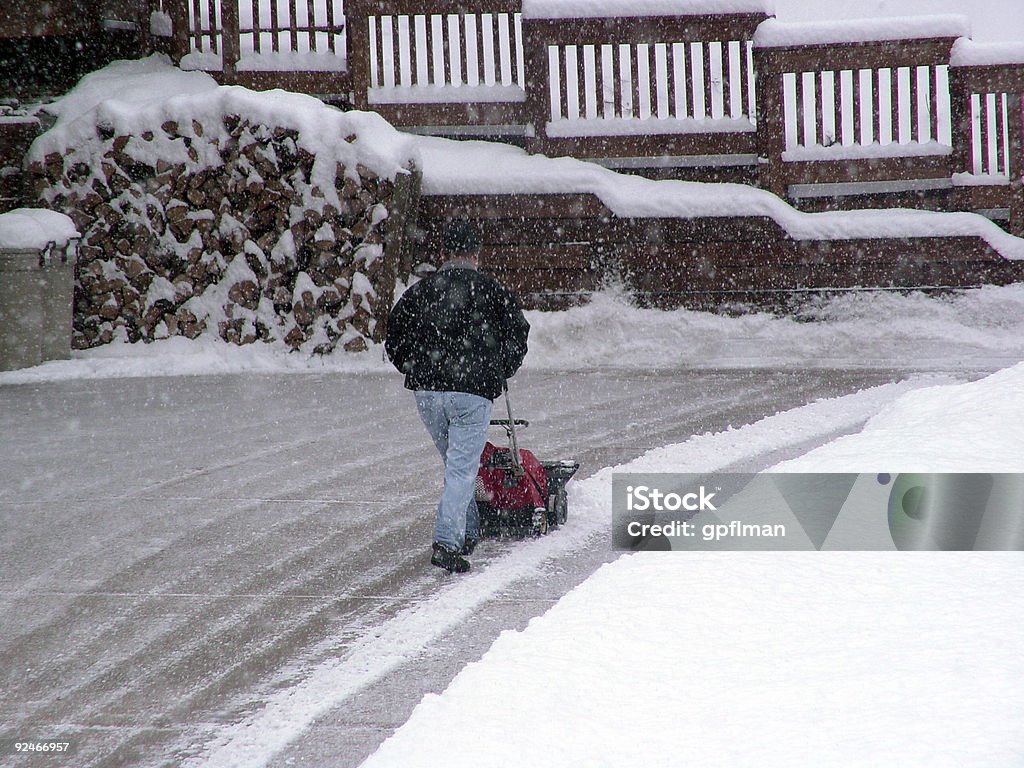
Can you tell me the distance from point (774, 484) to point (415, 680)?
2124 mm

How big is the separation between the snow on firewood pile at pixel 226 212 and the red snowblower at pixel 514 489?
807 cm

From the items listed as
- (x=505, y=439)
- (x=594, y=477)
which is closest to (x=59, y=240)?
(x=505, y=439)

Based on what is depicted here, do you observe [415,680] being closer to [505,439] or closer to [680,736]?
[680,736]

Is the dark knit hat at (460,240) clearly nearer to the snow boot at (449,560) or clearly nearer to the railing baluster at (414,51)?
the snow boot at (449,560)

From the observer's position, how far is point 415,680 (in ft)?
12.2

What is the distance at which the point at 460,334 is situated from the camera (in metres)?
5.12

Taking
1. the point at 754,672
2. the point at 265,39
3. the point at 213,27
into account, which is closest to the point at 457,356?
the point at 754,672

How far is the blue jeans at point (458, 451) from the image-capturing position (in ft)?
16.4

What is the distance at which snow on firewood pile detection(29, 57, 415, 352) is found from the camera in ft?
43.5

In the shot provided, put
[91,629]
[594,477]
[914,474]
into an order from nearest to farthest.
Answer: [91,629]
[914,474]
[594,477]

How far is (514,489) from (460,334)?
2.68ft

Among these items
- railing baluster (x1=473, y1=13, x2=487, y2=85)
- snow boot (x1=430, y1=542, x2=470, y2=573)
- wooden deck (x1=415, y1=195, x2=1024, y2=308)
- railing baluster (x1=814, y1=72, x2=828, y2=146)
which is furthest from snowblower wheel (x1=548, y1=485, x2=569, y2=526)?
railing baluster (x1=473, y1=13, x2=487, y2=85)

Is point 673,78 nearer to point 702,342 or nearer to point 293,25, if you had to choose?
point 702,342

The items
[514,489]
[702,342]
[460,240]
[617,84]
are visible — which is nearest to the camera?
[460,240]
